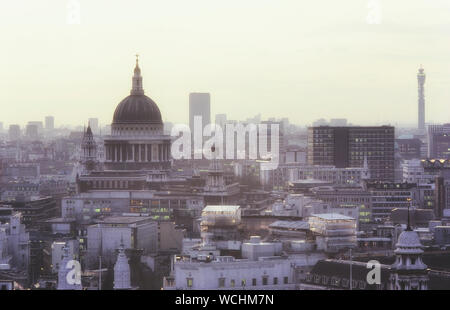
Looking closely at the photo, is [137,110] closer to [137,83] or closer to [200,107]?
→ [137,83]

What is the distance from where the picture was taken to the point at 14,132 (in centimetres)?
7969

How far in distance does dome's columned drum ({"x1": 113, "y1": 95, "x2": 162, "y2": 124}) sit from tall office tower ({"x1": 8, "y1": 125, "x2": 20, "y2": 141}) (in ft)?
19.1

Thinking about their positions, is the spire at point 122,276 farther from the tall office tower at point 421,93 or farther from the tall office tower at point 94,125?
the tall office tower at point 94,125

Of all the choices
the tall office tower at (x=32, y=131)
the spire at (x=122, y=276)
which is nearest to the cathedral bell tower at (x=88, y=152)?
the tall office tower at (x=32, y=131)

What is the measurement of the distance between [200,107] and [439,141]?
40.8m

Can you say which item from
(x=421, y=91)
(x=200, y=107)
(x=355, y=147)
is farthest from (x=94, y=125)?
(x=421, y=91)

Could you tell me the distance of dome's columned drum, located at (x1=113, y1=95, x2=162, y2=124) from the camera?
240 ft

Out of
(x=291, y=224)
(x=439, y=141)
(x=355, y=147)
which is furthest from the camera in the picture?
(x=439, y=141)

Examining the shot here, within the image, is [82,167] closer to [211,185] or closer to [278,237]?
[211,185]

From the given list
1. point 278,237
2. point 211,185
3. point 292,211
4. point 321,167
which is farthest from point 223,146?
point 278,237

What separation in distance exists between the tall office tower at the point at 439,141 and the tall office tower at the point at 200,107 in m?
31.6

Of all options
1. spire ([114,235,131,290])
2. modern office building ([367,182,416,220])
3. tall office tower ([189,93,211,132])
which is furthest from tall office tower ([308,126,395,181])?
spire ([114,235,131,290])

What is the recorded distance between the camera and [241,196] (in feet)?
214
